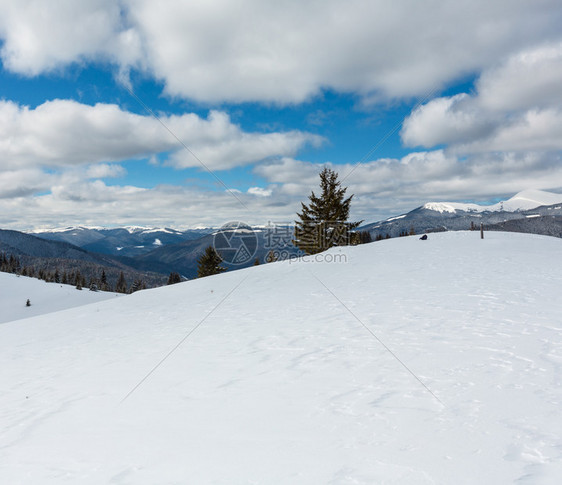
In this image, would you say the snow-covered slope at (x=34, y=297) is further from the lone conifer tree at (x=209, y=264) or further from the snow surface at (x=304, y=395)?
the snow surface at (x=304, y=395)

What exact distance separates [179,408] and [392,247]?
26450 millimetres

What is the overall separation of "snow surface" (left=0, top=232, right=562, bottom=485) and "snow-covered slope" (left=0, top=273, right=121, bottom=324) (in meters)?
75.0

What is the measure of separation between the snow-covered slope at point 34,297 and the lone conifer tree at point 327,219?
62549 mm

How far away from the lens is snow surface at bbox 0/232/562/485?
4105 mm

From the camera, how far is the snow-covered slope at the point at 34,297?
7194cm

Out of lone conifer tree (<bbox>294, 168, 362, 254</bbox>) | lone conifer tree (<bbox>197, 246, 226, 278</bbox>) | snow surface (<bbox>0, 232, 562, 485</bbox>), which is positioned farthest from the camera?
lone conifer tree (<bbox>197, 246, 226, 278</bbox>)

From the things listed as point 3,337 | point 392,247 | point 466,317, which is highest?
point 392,247

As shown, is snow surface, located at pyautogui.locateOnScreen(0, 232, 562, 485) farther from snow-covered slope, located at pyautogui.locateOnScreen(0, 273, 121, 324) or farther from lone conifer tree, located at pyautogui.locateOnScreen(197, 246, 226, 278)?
snow-covered slope, located at pyautogui.locateOnScreen(0, 273, 121, 324)

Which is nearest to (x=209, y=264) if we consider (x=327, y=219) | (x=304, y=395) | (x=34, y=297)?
(x=327, y=219)

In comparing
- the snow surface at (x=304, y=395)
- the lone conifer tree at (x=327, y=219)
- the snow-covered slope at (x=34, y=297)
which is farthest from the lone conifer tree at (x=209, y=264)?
the snow surface at (x=304, y=395)

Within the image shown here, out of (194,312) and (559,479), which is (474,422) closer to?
(559,479)

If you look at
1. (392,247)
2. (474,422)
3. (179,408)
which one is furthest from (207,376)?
(392,247)

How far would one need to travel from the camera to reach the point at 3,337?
14.0m

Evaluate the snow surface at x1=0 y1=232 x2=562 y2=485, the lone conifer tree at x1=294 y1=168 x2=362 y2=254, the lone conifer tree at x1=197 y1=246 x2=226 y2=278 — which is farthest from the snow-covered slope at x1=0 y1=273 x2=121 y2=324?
the snow surface at x1=0 y1=232 x2=562 y2=485
